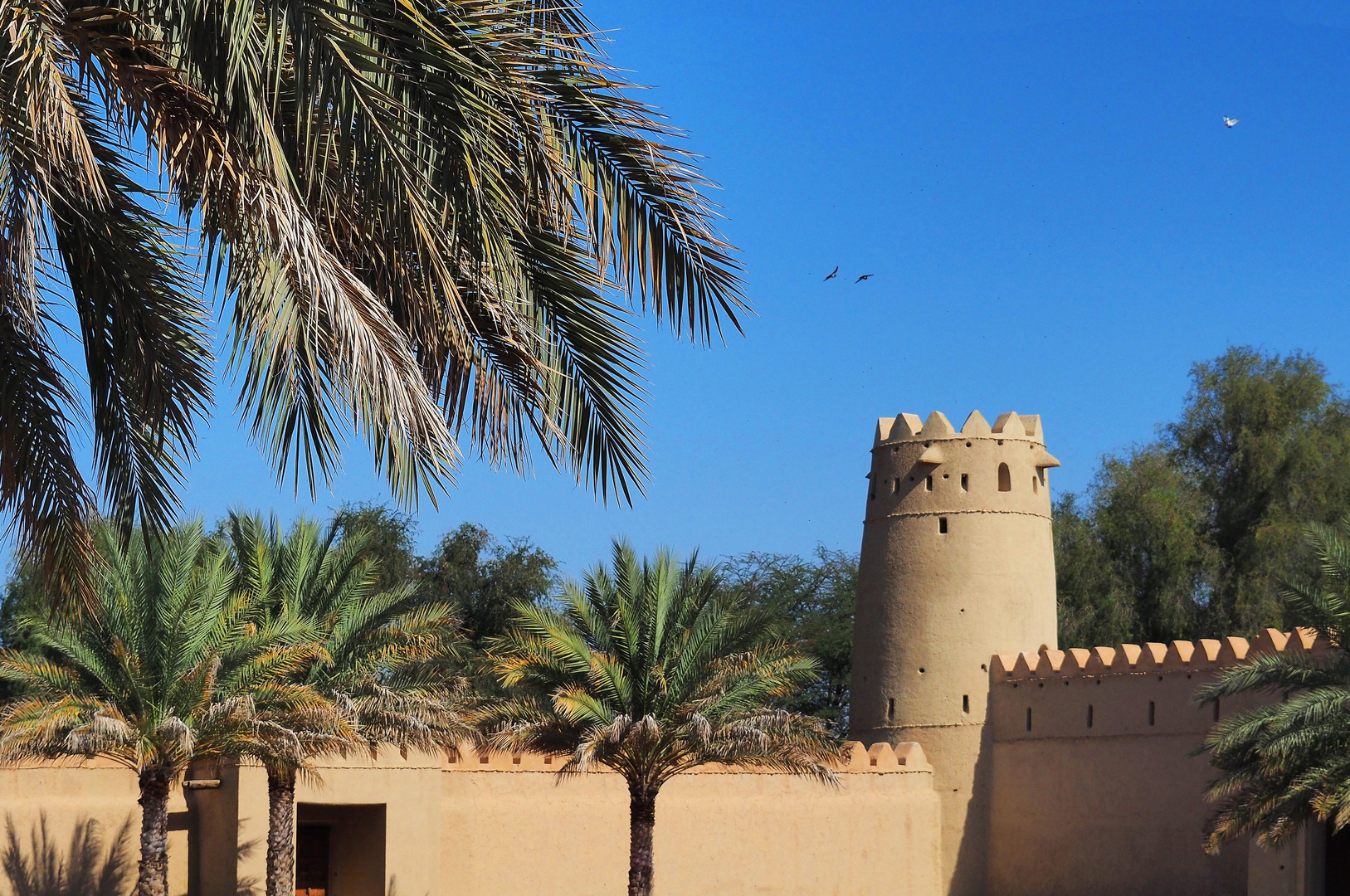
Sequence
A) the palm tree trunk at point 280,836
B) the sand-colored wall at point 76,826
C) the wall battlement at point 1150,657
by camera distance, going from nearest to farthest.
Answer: the palm tree trunk at point 280,836, the sand-colored wall at point 76,826, the wall battlement at point 1150,657

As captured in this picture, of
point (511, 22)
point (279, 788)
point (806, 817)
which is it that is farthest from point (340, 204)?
point (806, 817)

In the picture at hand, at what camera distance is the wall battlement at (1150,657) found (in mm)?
Answer: 20234

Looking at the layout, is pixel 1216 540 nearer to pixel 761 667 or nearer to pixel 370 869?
pixel 761 667

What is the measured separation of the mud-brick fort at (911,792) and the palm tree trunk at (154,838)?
276 centimetres

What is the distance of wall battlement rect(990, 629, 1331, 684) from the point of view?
20.2 metres

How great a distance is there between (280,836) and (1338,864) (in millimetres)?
12131

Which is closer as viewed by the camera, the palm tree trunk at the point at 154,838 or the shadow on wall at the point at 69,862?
the palm tree trunk at the point at 154,838

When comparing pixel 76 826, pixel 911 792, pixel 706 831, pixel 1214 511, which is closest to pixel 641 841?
pixel 706 831

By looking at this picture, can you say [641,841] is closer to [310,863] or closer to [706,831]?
[706,831]

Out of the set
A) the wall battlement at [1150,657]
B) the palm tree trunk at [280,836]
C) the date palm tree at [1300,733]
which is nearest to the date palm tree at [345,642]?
the palm tree trunk at [280,836]

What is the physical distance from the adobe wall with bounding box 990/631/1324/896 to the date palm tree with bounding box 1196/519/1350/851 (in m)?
3.89

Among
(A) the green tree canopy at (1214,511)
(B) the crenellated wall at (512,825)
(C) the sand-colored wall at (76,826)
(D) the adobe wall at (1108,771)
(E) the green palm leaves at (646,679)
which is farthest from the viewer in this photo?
(A) the green tree canopy at (1214,511)

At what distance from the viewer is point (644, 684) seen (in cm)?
1686

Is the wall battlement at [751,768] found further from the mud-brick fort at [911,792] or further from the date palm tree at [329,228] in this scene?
the date palm tree at [329,228]
